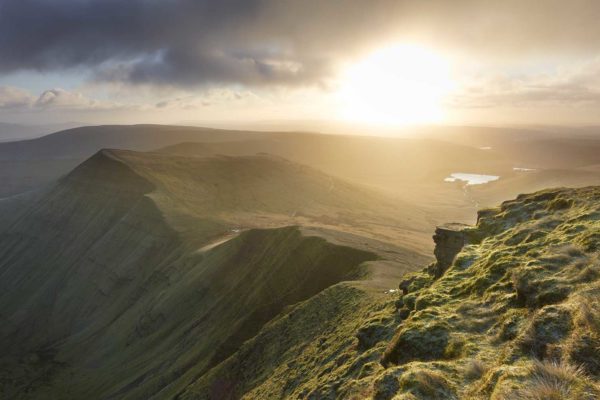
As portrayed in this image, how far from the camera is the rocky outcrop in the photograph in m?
20.5

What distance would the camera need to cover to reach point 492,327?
12.6 m

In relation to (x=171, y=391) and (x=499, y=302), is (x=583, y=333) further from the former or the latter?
(x=171, y=391)

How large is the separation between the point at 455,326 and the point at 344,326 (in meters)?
13.8

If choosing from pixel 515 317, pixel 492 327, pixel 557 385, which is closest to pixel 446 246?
pixel 492 327

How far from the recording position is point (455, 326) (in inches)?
518

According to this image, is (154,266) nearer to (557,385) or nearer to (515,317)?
(515,317)

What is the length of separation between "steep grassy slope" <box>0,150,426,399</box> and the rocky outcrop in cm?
1164

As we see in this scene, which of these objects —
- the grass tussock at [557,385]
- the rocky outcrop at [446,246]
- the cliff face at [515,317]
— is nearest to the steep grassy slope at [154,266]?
the rocky outcrop at [446,246]

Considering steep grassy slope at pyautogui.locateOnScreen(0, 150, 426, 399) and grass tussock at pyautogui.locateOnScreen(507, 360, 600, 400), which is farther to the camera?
steep grassy slope at pyautogui.locateOnScreen(0, 150, 426, 399)

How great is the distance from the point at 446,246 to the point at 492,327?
898 cm

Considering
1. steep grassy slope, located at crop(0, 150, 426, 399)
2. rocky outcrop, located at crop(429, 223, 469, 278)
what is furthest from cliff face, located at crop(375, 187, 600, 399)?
steep grassy slope, located at crop(0, 150, 426, 399)

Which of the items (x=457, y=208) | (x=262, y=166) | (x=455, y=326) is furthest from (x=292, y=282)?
(x=457, y=208)

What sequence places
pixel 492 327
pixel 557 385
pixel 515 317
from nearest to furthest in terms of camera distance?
pixel 557 385
pixel 515 317
pixel 492 327

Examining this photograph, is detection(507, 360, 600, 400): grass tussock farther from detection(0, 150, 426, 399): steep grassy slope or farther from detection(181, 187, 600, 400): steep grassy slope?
detection(0, 150, 426, 399): steep grassy slope
